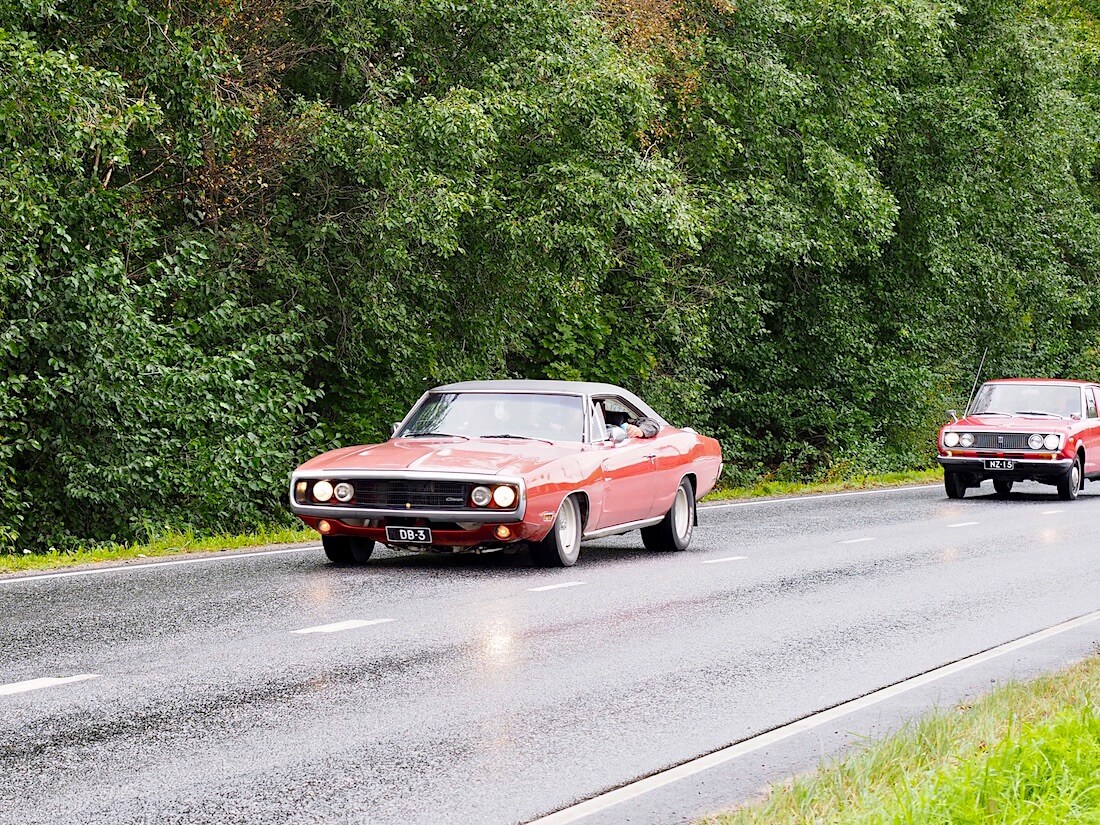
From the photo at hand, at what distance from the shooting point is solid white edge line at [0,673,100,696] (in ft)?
25.7

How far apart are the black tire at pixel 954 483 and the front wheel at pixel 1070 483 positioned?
56.4 inches

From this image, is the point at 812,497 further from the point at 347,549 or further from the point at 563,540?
the point at 347,549

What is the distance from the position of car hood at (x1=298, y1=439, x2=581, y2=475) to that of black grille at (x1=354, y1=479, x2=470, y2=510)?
0.36 ft

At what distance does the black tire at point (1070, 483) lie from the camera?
78.8 ft

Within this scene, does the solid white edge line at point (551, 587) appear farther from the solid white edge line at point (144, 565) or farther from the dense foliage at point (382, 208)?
the dense foliage at point (382, 208)

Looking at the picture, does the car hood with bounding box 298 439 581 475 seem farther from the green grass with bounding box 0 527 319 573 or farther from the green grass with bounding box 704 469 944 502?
the green grass with bounding box 704 469 944 502

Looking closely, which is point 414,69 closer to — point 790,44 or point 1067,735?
point 790,44

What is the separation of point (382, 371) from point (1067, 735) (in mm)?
18000

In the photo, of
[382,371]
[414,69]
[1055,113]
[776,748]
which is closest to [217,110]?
[414,69]

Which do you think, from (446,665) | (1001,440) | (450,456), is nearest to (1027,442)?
(1001,440)

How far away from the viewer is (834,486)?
91.0ft

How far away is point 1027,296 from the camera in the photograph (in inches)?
1548

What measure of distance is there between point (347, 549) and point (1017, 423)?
13.9 metres

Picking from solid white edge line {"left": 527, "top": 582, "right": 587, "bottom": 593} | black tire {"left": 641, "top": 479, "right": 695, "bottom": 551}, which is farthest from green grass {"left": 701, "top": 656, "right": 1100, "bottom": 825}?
black tire {"left": 641, "top": 479, "right": 695, "bottom": 551}
